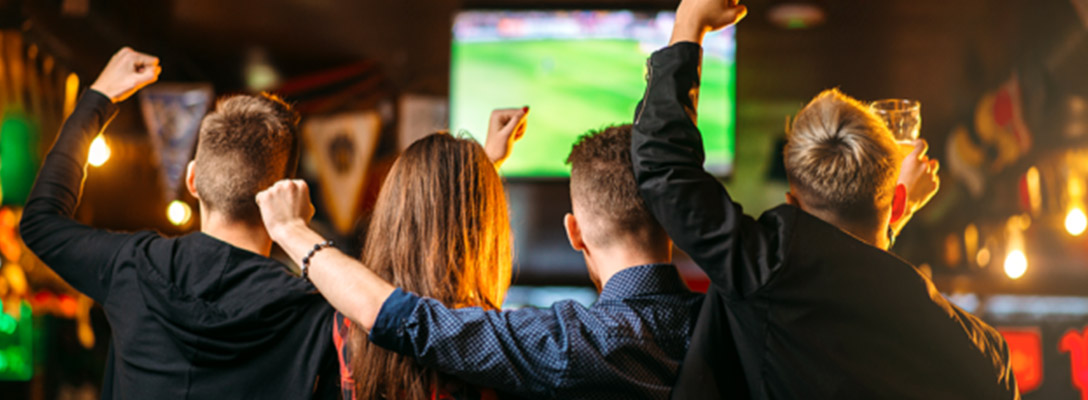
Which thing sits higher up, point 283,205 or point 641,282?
point 283,205

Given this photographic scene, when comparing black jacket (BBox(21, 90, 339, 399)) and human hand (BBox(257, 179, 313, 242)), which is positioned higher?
human hand (BBox(257, 179, 313, 242))

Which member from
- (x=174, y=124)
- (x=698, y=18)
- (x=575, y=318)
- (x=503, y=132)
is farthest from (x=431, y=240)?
(x=174, y=124)

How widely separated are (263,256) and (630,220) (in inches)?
32.0

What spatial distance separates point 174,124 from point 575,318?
11.8 ft

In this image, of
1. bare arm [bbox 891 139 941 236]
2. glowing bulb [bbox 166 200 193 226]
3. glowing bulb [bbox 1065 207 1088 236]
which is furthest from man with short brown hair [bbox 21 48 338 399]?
glowing bulb [bbox 1065 207 1088 236]

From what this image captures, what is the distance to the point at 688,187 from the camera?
1.37m

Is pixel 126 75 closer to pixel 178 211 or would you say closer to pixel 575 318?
pixel 575 318

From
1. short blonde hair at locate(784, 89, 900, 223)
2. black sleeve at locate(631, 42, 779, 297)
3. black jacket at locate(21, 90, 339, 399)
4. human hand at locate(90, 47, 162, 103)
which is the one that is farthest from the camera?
human hand at locate(90, 47, 162, 103)

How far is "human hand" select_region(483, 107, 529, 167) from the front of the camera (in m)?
1.87

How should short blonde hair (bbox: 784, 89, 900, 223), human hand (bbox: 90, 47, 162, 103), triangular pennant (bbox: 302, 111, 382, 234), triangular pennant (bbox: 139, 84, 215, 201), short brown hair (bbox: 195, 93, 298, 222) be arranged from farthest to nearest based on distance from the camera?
triangular pennant (bbox: 302, 111, 382, 234)
triangular pennant (bbox: 139, 84, 215, 201)
human hand (bbox: 90, 47, 162, 103)
short brown hair (bbox: 195, 93, 298, 222)
short blonde hair (bbox: 784, 89, 900, 223)

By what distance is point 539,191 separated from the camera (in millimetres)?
4953

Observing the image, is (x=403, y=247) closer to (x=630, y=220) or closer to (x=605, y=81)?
(x=630, y=220)

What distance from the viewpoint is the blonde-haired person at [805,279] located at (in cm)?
137

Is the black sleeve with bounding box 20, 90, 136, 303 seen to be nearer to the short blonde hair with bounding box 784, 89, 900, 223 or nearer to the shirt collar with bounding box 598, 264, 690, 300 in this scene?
the shirt collar with bounding box 598, 264, 690, 300
